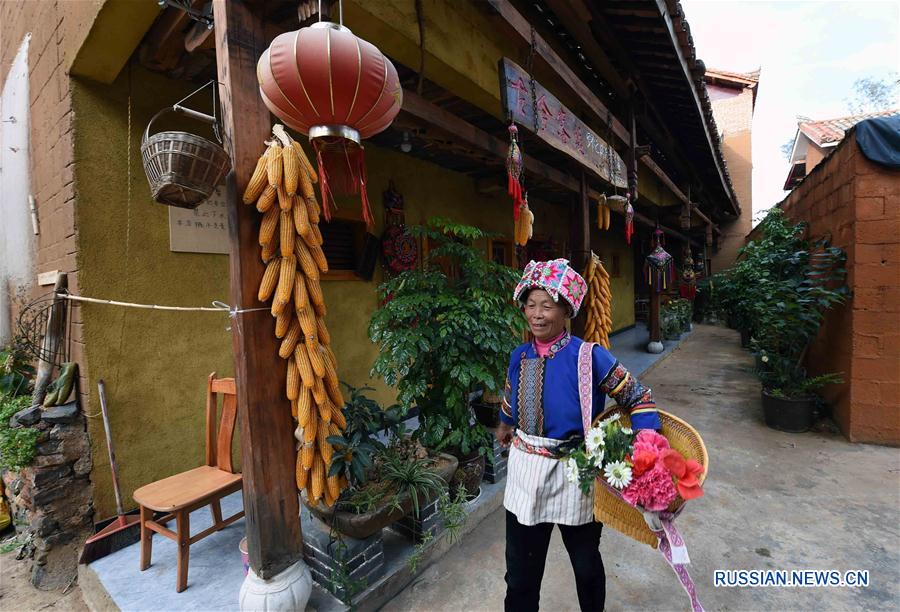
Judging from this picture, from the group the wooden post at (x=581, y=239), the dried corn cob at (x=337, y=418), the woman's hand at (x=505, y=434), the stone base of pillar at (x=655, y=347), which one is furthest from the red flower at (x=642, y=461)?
the stone base of pillar at (x=655, y=347)

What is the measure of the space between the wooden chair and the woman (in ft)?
5.78

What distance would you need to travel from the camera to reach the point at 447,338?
277 cm

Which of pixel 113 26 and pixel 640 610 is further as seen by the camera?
pixel 113 26

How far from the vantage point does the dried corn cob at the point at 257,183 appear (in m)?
1.83

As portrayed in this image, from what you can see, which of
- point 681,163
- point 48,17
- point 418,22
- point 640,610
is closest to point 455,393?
point 640,610

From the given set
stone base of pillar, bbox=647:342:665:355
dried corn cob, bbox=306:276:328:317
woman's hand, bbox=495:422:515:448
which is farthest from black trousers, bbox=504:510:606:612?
stone base of pillar, bbox=647:342:665:355

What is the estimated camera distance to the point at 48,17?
10.0 ft

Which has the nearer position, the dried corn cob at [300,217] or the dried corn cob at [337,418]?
the dried corn cob at [300,217]

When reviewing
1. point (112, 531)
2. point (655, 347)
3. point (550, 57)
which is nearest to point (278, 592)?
point (112, 531)

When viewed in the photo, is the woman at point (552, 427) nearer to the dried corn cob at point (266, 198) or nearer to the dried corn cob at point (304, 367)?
the dried corn cob at point (304, 367)

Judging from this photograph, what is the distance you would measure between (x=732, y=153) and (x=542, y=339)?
21.0m

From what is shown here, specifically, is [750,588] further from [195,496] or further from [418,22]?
[418,22]

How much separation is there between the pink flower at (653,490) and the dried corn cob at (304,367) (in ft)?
4.80

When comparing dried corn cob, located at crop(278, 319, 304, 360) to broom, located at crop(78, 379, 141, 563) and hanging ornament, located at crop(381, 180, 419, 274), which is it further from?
hanging ornament, located at crop(381, 180, 419, 274)
